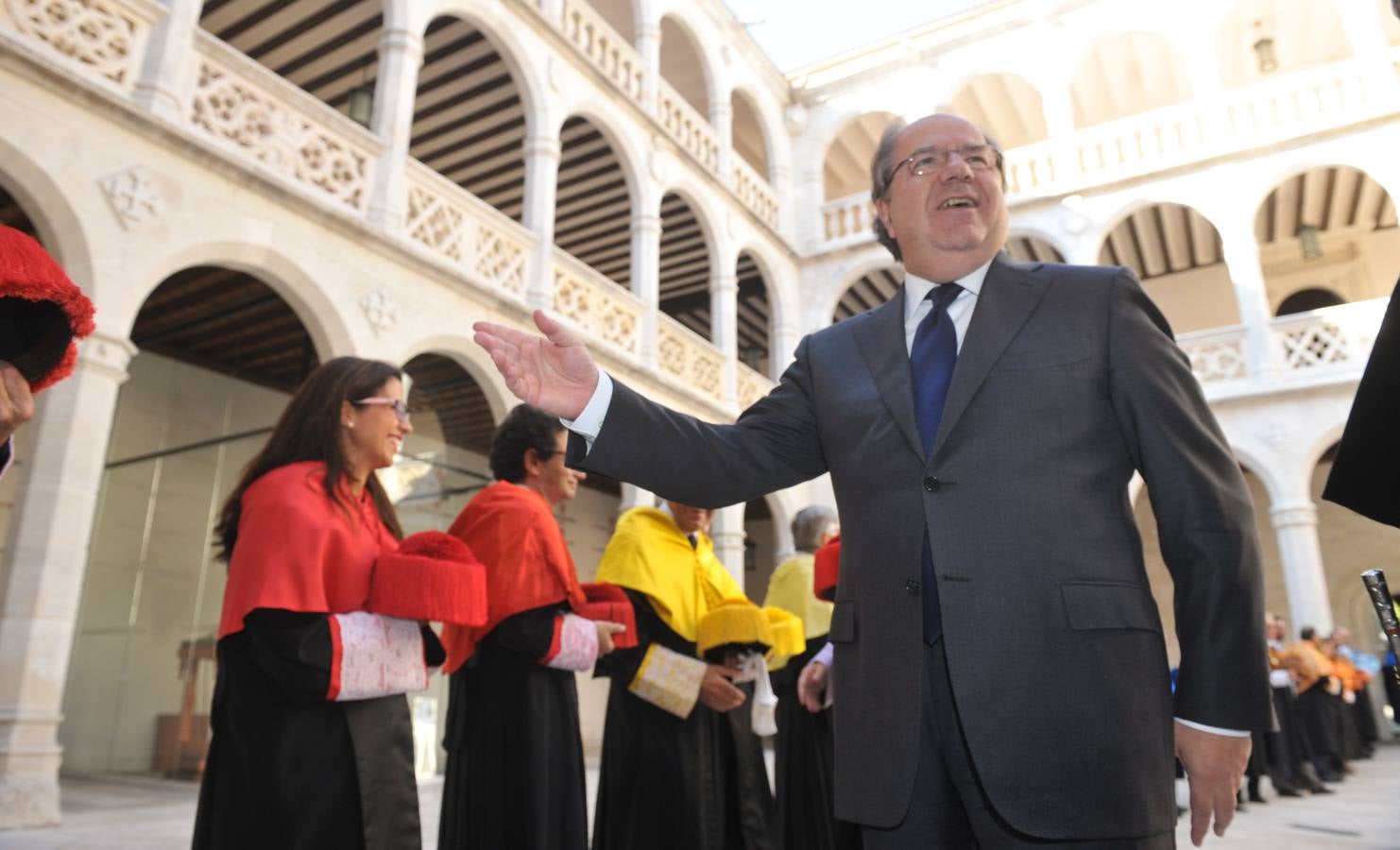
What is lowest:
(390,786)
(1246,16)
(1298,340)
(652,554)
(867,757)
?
(390,786)

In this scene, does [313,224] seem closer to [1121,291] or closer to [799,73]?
[1121,291]

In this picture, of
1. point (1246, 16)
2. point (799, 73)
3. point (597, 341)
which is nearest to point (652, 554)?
point (597, 341)

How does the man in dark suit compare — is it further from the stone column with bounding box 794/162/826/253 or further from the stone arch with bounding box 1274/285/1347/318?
the stone arch with bounding box 1274/285/1347/318

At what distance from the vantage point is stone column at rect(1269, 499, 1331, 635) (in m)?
12.3

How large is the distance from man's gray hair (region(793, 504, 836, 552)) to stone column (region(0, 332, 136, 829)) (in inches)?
168

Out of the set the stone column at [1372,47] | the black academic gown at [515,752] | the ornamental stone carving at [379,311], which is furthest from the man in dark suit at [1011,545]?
the stone column at [1372,47]

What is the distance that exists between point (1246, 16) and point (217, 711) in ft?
59.5

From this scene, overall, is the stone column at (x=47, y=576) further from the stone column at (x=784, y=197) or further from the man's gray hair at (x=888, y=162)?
the stone column at (x=784, y=197)

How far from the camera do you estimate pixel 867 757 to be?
140cm

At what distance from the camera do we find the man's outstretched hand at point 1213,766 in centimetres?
127

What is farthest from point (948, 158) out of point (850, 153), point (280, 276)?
point (850, 153)

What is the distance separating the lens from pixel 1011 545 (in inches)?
Result: 53.3

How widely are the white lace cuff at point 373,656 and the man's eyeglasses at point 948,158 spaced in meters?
1.69

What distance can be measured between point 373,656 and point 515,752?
2.68 ft
